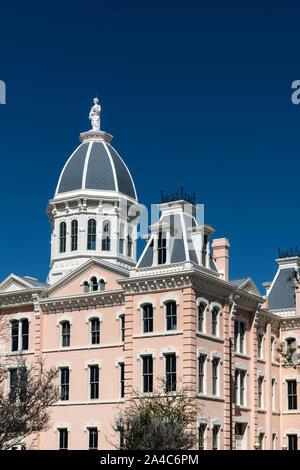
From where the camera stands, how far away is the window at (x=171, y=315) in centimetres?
4550

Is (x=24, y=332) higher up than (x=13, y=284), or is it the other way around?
(x=13, y=284)

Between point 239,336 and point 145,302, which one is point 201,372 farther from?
point 239,336

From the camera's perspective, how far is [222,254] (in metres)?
49.9

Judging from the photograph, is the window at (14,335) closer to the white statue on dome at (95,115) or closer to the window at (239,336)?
the window at (239,336)

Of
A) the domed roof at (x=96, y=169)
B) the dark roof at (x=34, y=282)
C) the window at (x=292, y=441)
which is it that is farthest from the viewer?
the domed roof at (x=96, y=169)

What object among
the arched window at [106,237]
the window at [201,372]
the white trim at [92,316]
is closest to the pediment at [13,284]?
→ the white trim at [92,316]

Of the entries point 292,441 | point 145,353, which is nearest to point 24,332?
point 145,353

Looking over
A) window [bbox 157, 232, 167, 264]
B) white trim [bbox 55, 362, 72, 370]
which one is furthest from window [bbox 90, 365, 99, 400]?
window [bbox 157, 232, 167, 264]

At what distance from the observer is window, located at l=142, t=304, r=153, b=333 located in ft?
152

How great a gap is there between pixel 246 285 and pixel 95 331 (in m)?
9.78

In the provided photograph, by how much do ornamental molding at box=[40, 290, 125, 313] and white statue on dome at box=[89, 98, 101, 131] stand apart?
14817 millimetres

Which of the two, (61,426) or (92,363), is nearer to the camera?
(92,363)

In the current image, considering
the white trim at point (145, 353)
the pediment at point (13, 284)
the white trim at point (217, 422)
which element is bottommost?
the white trim at point (217, 422)
